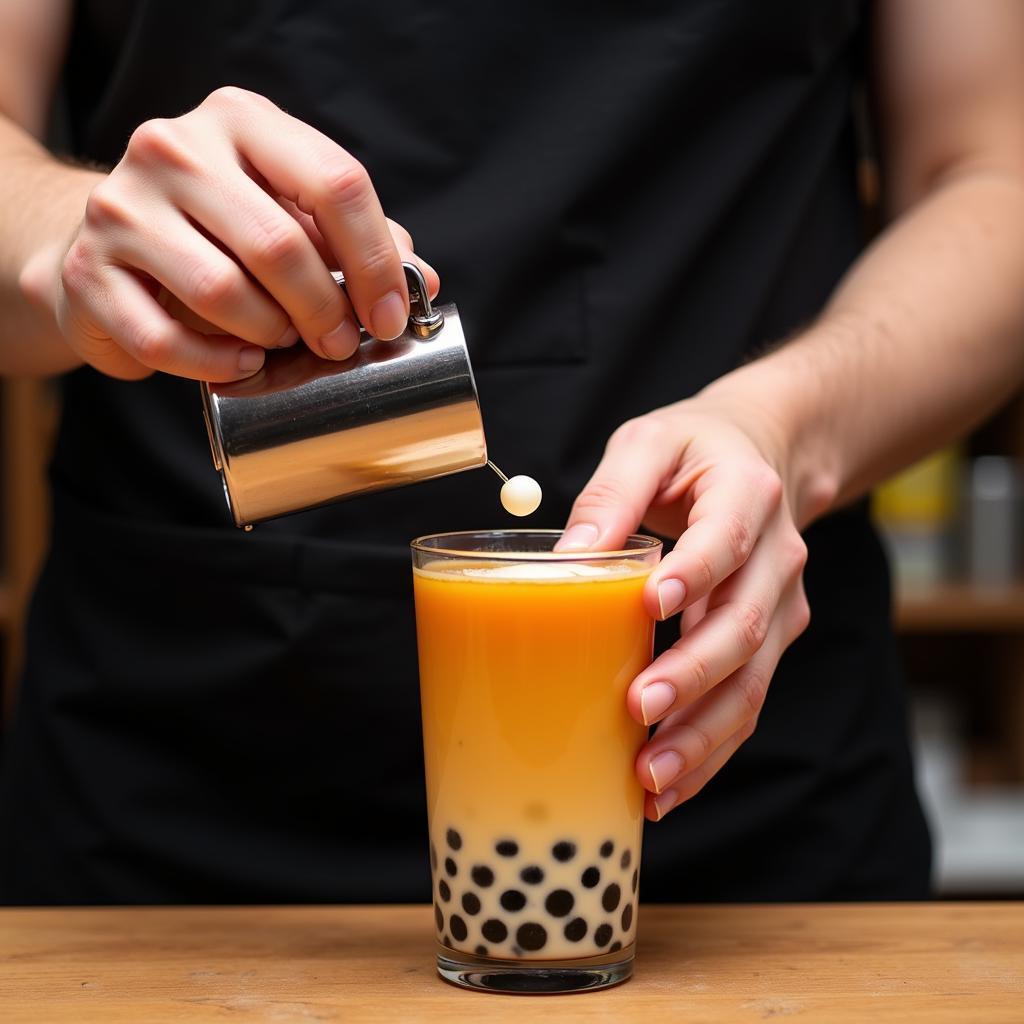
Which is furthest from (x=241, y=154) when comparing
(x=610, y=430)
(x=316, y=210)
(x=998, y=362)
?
(x=998, y=362)

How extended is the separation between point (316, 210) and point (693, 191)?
0.53 m

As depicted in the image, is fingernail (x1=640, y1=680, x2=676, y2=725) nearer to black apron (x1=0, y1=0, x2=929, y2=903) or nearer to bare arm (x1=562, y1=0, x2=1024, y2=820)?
bare arm (x1=562, y1=0, x2=1024, y2=820)

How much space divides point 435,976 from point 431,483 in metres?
0.43

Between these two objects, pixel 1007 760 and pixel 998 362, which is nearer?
pixel 998 362

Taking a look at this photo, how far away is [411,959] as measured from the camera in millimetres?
970

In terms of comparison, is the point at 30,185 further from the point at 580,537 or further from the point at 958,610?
the point at 958,610

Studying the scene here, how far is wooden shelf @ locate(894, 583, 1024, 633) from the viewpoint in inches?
97.4

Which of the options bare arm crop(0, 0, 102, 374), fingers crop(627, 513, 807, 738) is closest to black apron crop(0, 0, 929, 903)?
bare arm crop(0, 0, 102, 374)

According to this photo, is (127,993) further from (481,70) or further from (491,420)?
(481,70)

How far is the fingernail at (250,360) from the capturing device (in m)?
0.87

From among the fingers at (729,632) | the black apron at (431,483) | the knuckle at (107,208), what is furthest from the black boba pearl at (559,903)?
the knuckle at (107,208)

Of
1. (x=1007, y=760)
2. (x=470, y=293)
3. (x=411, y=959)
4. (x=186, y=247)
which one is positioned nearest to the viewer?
(x=186, y=247)

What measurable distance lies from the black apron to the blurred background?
1.20 m

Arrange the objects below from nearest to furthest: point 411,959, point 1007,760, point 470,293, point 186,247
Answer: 1. point 186,247
2. point 411,959
3. point 470,293
4. point 1007,760
